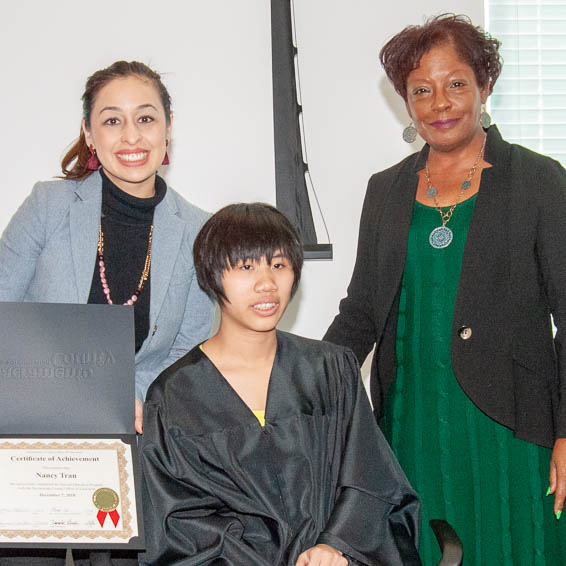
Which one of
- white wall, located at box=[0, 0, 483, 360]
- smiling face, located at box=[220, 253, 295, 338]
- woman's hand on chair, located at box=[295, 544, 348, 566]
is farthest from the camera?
white wall, located at box=[0, 0, 483, 360]

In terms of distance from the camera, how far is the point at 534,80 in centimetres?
319

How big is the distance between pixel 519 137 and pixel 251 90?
105cm

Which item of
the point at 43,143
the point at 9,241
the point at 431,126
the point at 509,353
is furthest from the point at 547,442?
the point at 43,143

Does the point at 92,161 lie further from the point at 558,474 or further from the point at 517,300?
the point at 558,474

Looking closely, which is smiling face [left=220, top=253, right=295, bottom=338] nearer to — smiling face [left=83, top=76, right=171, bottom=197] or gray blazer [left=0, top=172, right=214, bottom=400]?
gray blazer [left=0, top=172, right=214, bottom=400]

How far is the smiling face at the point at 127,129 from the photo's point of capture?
189 centimetres

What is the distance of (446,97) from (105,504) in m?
1.19

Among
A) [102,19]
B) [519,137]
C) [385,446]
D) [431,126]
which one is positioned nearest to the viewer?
[385,446]

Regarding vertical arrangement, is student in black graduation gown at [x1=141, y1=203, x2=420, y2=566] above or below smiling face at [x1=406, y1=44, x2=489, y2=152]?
below

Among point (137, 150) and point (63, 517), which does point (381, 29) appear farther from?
point (63, 517)

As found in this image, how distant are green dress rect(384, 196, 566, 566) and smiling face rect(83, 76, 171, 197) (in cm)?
66

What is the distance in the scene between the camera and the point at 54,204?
1.92 meters

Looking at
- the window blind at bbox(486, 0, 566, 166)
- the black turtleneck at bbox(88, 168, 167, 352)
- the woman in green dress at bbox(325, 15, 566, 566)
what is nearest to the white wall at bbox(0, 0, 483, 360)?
the window blind at bbox(486, 0, 566, 166)

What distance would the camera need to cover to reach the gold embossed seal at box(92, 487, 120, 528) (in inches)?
59.9
